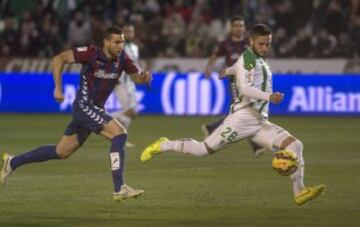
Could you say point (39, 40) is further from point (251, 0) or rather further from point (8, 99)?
point (251, 0)

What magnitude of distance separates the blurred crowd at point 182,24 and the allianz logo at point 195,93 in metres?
1.64

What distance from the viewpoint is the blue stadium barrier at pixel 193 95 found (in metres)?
23.8

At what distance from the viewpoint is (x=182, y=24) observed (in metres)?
26.5

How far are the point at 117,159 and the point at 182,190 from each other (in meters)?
1.54

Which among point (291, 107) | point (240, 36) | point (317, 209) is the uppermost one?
point (240, 36)

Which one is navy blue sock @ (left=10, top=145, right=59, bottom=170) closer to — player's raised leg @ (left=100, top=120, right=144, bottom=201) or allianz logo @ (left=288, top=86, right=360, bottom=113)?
player's raised leg @ (left=100, top=120, right=144, bottom=201)

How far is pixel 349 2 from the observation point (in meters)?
26.2

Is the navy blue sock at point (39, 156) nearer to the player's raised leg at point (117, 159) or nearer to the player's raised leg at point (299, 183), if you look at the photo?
the player's raised leg at point (117, 159)

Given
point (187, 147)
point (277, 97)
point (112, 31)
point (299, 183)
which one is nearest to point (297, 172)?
point (299, 183)

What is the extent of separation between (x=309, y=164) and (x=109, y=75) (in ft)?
16.1

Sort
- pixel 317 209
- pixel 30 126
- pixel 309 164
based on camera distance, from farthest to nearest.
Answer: pixel 30 126
pixel 309 164
pixel 317 209

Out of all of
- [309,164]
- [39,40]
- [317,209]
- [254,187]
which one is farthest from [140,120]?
[317,209]

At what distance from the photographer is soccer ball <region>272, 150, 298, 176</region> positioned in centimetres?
1022

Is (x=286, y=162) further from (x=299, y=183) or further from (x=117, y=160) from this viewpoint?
(x=117, y=160)
